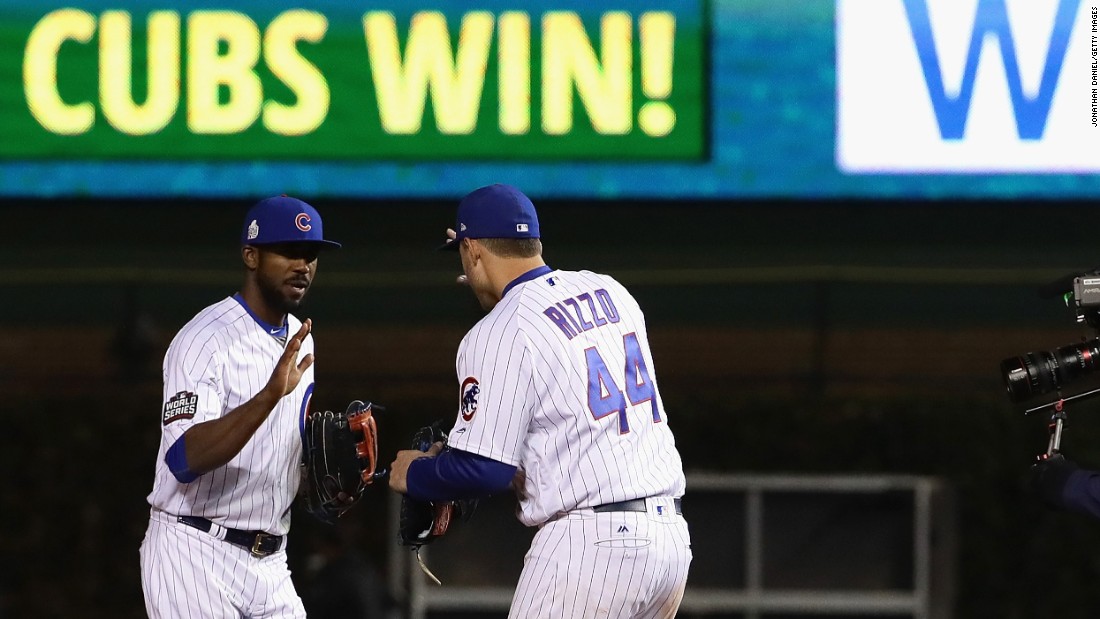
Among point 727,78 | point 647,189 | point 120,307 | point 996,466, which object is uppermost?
point 727,78

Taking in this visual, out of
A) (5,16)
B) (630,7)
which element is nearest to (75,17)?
(5,16)

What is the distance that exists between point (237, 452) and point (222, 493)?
1.10 ft

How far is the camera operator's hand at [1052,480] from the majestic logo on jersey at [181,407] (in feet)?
8.02

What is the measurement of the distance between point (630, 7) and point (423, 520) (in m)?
4.54

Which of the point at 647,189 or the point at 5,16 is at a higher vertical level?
the point at 5,16

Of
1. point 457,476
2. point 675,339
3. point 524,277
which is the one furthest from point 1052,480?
point 675,339

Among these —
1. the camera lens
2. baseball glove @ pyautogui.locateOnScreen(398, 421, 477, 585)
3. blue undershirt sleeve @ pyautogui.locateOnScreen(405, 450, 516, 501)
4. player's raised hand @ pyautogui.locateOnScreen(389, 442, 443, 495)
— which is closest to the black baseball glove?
baseball glove @ pyautogui.locateOnScreen(398, 421, 477, 585)

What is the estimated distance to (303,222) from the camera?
5.37 metres

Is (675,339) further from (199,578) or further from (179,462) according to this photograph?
(179,462)

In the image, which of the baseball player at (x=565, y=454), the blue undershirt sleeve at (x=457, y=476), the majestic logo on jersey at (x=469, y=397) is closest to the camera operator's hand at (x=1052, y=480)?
the baseball player at (x=565, y=454)

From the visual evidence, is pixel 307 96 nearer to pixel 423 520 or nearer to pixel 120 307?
pixel 120 307

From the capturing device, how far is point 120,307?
9.51m

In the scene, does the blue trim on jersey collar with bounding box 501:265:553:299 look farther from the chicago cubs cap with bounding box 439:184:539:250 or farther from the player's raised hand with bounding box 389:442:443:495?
the player's raised hand with bounding box 389:442:443:495

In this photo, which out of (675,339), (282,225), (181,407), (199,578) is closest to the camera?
(181,407)
